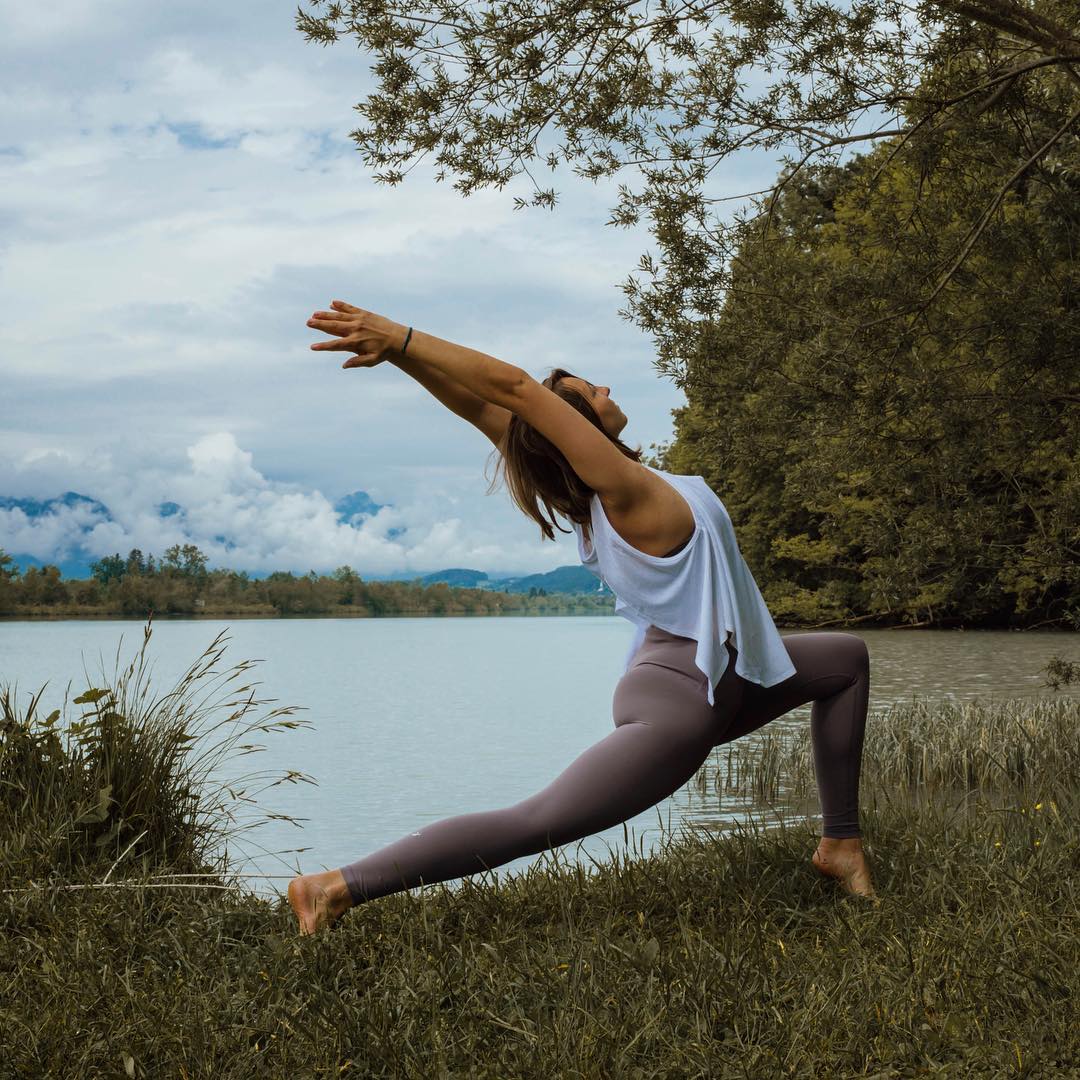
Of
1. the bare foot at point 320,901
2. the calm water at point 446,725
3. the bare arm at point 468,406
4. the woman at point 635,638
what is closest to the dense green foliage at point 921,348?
the calm water at point 446,725

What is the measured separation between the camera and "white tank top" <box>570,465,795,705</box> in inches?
139

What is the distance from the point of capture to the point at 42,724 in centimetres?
486

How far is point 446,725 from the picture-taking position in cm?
1923

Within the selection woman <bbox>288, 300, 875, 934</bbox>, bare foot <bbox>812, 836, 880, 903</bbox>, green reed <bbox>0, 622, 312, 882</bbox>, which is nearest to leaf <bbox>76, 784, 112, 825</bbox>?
green reed <bbox>0, 622, 312, 882</bbox>

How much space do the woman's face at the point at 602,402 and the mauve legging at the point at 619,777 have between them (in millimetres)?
646

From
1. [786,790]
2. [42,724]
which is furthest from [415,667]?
[42,724]

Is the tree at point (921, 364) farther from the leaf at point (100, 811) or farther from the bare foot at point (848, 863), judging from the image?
the leaf at point (100, 811)

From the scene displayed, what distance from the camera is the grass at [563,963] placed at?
106 inches

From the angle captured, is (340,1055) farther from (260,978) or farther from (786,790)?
(786,790)

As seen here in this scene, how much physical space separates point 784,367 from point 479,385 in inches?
195

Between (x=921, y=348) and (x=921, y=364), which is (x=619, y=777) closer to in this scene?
(x=921, y=364)

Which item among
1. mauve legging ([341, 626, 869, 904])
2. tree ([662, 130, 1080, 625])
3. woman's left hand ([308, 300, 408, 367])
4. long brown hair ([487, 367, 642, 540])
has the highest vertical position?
tree ([662, 130, 1080, 625])

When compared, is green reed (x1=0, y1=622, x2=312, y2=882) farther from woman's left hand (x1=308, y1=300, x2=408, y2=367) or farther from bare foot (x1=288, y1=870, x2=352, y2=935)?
woman's left hand (x1=308, y1=300, x2=408, y2=367)

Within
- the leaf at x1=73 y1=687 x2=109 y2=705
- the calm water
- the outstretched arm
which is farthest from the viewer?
the calm water
